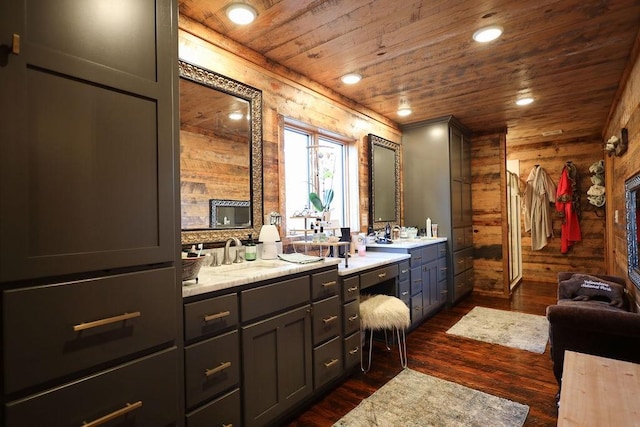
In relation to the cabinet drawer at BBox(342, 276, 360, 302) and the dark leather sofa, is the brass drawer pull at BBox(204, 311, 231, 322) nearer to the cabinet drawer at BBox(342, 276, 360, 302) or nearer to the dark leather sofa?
the cabinet drawer at BBox(342, 276, 360, 302)

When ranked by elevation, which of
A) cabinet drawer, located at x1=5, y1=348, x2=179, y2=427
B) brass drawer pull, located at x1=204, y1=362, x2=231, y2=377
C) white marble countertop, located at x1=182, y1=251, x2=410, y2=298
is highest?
white marble countertop, located at x1=182, y1=251, x2=410, y2=298

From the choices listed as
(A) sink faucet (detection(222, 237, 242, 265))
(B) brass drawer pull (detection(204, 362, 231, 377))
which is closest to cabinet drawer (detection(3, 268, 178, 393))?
(B) brass drawer pull (detection(204, 362, 231, 377))

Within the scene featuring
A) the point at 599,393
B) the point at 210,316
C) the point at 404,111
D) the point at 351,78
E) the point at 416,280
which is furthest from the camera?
the point at 404,111

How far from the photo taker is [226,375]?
153cm

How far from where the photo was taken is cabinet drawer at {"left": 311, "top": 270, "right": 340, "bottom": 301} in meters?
2.05

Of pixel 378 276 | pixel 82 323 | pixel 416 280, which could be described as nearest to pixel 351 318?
pixel 378 276

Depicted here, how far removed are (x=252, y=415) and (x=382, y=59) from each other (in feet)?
8.37

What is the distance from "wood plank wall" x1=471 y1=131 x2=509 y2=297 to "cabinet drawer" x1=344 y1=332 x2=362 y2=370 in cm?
321

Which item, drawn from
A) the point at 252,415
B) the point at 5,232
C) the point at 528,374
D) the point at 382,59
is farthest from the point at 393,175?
the point at 5,232

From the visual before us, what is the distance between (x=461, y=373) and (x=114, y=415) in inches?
91.0

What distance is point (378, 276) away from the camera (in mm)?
2689

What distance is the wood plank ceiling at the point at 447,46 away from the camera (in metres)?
1.97

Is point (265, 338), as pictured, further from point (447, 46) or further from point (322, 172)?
point (447, 46)

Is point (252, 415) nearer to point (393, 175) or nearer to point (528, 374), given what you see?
point (528, 374)
